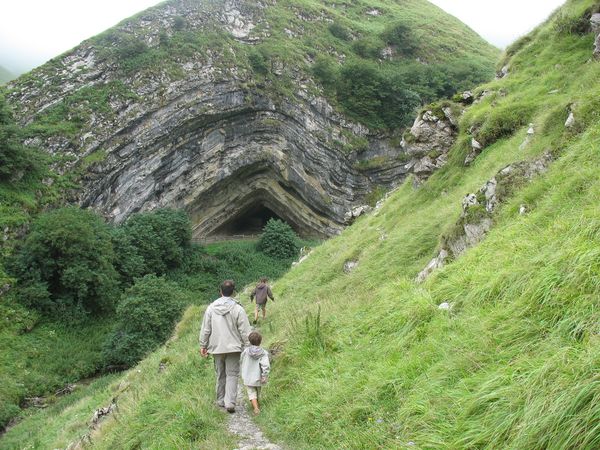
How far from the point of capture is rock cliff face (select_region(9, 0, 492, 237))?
104ft

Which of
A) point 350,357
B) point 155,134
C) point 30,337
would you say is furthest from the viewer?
point 155,134

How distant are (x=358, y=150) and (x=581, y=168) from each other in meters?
37.3

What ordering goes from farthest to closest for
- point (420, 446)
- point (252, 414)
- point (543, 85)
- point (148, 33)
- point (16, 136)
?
point (148, 33), point (16, 136), point (543, 85), point (252, 414), point (420, 446)

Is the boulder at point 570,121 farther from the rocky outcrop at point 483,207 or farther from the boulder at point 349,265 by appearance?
the boulder at point 349,265

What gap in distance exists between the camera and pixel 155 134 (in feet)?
110

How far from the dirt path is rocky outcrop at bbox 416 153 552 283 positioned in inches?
129

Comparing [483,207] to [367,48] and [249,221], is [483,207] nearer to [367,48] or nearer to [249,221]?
[249,221]

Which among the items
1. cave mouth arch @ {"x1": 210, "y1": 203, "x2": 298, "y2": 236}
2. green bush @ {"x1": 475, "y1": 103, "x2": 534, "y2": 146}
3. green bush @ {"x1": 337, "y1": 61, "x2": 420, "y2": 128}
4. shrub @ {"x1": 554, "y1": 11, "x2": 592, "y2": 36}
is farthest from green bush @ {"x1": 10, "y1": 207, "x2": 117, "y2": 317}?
green bush @ {"x1": 337, "y1": 61, "x2": 420, "y2": 128}

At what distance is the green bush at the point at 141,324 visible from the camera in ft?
69.7

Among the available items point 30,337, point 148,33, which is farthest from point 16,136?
point 148,33

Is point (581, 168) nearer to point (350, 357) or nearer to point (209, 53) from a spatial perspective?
point (350, 357)

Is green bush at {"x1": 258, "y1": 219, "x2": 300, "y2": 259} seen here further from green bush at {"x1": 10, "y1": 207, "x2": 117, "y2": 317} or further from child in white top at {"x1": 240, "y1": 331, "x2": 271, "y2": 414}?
child in white top at {"x1": 240, "y1": 331, "x2": 271, "y2": 414}

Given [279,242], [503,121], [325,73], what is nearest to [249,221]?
[279,242]

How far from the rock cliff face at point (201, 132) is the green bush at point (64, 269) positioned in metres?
5.47
